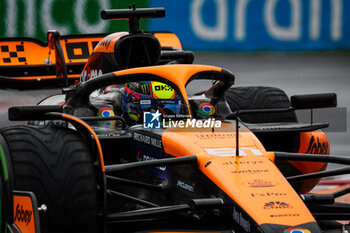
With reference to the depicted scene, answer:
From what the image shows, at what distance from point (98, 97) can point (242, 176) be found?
70.9 inches

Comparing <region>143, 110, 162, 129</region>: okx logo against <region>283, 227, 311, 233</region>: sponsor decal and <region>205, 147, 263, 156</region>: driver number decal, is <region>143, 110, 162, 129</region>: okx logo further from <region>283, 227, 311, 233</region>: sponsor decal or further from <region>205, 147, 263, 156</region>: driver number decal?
<region>283, 227, 311, 233</region>: sponsor decal

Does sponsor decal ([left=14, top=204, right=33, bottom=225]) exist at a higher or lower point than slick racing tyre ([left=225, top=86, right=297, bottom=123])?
lower

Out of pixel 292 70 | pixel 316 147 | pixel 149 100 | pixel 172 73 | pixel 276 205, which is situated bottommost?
pixel 292 70

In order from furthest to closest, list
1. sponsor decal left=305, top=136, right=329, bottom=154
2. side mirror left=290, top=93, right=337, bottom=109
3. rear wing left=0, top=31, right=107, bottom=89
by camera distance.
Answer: rear wing left=0, top=31, right=107, bottom=89, sponsor decal left=305, top=136, right=329, bottom=154, side mirror left=290, top=93, right=337, bottom=109

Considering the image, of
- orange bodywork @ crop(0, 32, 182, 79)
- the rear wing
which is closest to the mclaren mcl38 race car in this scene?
the rear wing

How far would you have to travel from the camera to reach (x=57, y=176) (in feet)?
10.8

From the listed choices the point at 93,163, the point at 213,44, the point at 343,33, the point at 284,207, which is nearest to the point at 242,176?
the point at 284,207

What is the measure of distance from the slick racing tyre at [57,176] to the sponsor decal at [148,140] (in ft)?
1.78

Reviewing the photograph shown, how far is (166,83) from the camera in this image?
4.23 meters

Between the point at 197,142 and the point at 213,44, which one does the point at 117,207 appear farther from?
the point at 213,44

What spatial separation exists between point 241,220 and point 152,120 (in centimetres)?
115

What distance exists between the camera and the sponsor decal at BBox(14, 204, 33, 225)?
328 cm

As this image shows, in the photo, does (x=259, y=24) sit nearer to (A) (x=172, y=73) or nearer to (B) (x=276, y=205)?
(A) (x=172, y=73)

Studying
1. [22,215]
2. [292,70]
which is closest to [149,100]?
[22,215]
